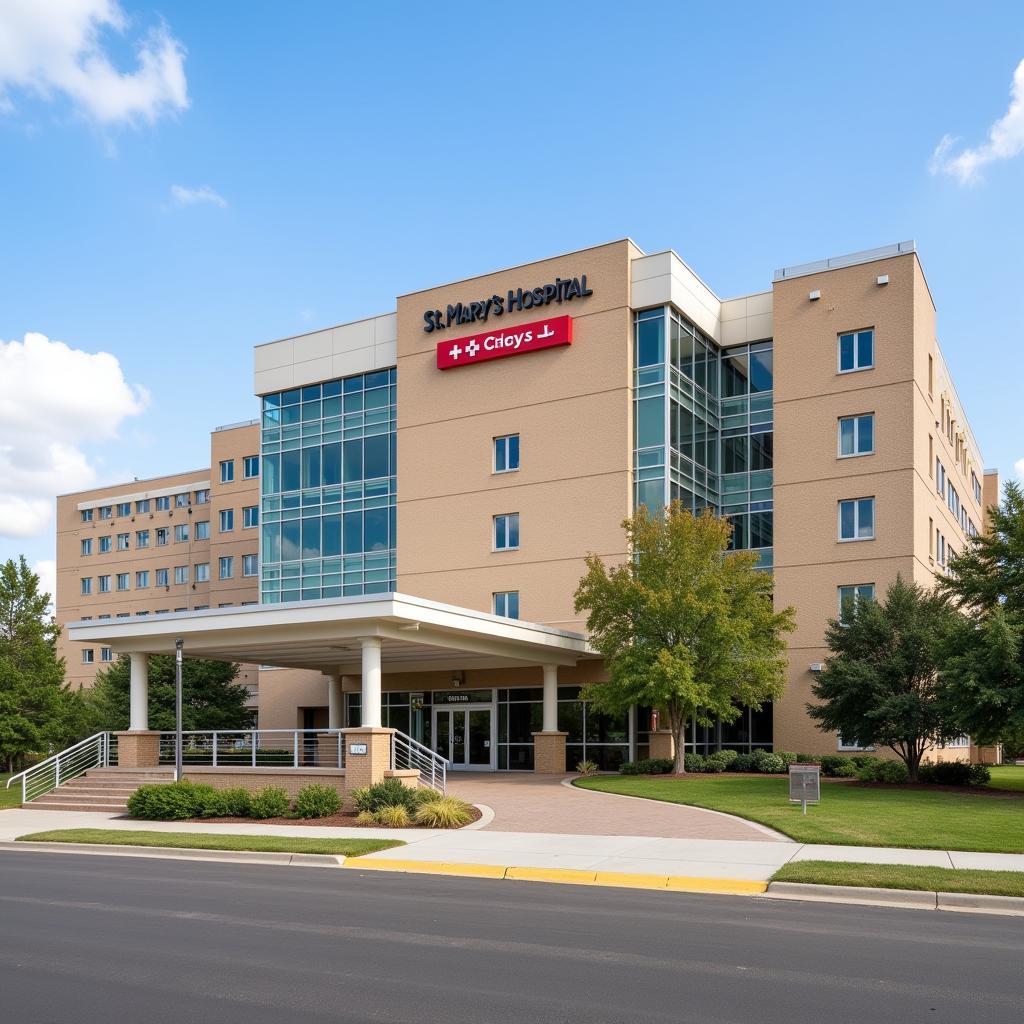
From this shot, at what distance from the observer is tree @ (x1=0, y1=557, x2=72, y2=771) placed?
36219 millimetres

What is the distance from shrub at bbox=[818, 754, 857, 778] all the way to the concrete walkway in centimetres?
1402

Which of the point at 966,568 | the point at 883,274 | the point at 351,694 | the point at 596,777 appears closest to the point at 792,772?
the point at 966,568

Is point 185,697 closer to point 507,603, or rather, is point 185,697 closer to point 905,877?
point 507,603

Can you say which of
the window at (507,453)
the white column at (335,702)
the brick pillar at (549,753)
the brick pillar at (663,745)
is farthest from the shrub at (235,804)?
the window at (507,453)

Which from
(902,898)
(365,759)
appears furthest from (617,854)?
(365,759)

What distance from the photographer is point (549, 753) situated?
111 feet

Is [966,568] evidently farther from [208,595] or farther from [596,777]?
Answer: [208,595]

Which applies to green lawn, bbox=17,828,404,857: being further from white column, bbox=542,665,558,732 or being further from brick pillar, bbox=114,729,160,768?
white column, bbox=542,665,558,732

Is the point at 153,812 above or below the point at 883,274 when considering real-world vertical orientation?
below

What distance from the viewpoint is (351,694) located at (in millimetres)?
41875

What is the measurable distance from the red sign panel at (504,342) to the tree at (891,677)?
15154 millimetres

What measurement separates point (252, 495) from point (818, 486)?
34743 millimetres

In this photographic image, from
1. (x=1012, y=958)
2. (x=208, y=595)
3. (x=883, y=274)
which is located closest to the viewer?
(x=1012, y=958)

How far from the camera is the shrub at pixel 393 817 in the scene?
70.4ft
